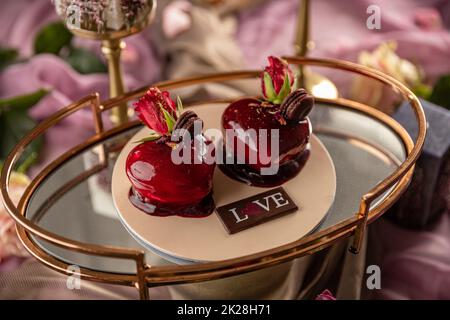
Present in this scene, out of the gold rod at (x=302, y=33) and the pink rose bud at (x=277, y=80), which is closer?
the pink rose bud at (x=277, y=80)

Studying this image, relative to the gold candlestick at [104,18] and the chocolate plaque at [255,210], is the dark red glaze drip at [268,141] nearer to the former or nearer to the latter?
the chocolate plaque at [255,210]

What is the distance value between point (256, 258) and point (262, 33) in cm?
67

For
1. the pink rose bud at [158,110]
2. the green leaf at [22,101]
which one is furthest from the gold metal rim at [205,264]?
the green leaf at [22,101]

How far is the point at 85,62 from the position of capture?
3.45 feet

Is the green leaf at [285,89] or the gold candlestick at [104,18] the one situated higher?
the gold candlestick at [104,18]

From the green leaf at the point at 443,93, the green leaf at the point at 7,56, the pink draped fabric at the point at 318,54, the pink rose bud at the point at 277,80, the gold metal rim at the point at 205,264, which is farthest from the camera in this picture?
the green leaf at the point at 7,56

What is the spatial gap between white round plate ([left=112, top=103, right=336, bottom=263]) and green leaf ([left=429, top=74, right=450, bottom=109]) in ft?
0.99

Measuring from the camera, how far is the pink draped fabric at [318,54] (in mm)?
787

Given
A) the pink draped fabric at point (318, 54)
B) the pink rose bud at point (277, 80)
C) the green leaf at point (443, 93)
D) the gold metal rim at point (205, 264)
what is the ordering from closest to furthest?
the gold metal rim at point (205, 264) < the pink rose bud at point (277, 80) < the pink draped fabric at point (318, 54) < the green leaf at point (443, 93)

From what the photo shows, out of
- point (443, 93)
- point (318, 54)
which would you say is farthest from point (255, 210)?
point (318, 54)

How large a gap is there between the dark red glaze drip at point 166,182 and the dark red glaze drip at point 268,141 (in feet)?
0.15
